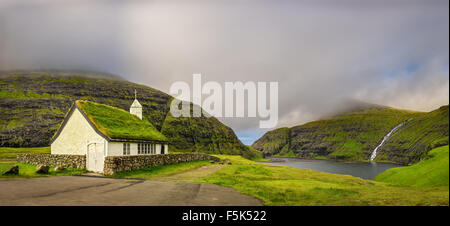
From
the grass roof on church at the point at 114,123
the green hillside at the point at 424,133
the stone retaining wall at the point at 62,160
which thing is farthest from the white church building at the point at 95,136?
the green hillside at the point at 424,133

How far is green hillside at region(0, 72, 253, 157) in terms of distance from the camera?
105562 mm

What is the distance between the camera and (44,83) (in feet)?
477

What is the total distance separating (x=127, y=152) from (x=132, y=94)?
170m

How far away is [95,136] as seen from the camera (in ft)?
93.9

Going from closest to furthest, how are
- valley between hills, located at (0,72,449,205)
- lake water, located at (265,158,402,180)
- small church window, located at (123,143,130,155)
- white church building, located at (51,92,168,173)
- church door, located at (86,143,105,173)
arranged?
valley between hills, located at (0,72,449,205) < church door, located at (86,143,105,173) < white church building, located at (51,92,168,173) < small church window, located at (123,143,130,155) < lake water, located at (265,158,402,180)

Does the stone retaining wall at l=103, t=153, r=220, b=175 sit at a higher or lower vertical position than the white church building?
lower

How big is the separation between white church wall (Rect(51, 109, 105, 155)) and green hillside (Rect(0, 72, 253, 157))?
93361 millimetres

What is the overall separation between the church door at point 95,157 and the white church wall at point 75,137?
75 centimetres

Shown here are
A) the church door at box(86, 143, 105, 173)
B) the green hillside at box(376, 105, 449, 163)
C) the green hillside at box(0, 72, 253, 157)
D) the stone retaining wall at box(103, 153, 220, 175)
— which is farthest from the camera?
the green hillside at box(0, 72, 253, 157)

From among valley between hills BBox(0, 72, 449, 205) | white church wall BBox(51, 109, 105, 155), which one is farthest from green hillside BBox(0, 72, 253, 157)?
white church wall BBox(51, 109, 105, 155)

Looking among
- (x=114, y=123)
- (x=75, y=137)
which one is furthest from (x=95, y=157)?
(x=114, y=123)

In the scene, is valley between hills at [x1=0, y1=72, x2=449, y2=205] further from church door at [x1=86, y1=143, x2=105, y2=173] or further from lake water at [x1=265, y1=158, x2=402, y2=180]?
lake water at [x1=265, y1=158, x2=402, y2=180]
